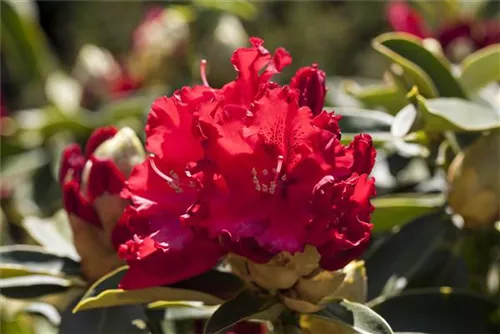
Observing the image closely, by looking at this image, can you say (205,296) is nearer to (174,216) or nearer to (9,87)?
(174,216)

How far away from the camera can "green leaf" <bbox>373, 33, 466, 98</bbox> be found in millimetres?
891

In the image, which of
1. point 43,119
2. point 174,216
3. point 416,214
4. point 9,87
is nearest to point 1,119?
point 43,119

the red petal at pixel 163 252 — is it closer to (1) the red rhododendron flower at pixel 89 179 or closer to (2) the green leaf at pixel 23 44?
(1) the red rhododendron flower at pixel 89 179

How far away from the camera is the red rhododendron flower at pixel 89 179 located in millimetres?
822

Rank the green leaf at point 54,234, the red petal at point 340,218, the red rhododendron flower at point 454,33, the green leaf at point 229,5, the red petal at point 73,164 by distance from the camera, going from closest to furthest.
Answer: the red petal at point 340,218 → the red petal at point 73,164 → the green leaf at point 54,234 → the red rhododendron flower at point 454,33 → the green leaf at point 229,5

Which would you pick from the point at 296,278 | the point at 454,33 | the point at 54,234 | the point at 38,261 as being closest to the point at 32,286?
the point at 38,261

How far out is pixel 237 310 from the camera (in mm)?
729

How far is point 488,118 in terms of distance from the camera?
0.85m

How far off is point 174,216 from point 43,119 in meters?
0.99

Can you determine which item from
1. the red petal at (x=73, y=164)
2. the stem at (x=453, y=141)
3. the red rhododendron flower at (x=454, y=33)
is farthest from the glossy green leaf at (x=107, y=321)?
the red rhododendron flower at (x=454, y=33)

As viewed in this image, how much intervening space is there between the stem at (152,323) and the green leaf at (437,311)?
20 cm

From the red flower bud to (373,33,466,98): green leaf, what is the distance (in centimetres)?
17

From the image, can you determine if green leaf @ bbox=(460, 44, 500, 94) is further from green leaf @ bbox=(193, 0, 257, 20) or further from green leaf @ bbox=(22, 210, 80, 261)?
green leaf @ bbox=(193, 0, 257, 20)

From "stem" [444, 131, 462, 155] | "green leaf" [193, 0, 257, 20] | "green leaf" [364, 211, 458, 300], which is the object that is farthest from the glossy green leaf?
"green leaf" [193, 0, 257, 20]
